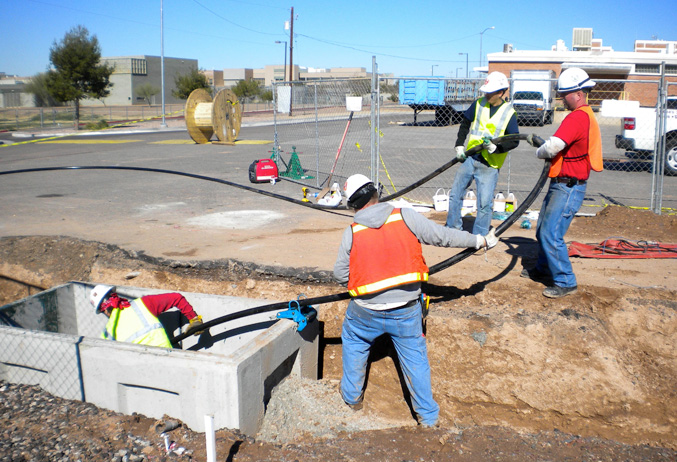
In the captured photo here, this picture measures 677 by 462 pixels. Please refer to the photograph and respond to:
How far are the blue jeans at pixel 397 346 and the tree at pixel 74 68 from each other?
32.2 metres

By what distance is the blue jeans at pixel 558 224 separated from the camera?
532 cm

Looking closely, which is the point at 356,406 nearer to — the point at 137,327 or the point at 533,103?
the point at 137,327

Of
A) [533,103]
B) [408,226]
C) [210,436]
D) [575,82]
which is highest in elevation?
[533,103]

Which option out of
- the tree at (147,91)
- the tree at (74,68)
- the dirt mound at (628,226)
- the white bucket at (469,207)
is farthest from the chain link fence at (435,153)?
the tree at (147,91)

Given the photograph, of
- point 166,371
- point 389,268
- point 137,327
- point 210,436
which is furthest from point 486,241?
point 137,327

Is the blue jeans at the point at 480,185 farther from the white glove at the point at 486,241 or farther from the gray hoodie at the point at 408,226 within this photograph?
the gray hoodie at the point at 408,226

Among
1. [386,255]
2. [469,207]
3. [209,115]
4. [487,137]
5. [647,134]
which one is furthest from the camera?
[209,115]

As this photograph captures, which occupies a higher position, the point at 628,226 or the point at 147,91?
the point at 147,91

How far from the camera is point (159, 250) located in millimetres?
7590

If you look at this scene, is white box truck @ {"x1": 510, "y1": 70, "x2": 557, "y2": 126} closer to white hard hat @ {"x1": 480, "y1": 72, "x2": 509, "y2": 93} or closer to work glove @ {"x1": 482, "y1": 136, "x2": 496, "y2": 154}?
white hard hat @ {"x1": 480, "y1": 72, "x2": 509, "y2": 93}

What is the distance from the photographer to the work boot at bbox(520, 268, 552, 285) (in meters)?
6.16

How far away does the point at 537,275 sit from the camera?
6.27 meters

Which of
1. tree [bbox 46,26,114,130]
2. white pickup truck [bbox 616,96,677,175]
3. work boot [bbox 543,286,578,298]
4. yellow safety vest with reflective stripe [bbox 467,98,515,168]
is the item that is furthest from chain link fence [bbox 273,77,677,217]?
tree [bbox 46,26,114,130]

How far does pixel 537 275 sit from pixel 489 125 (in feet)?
5.98
